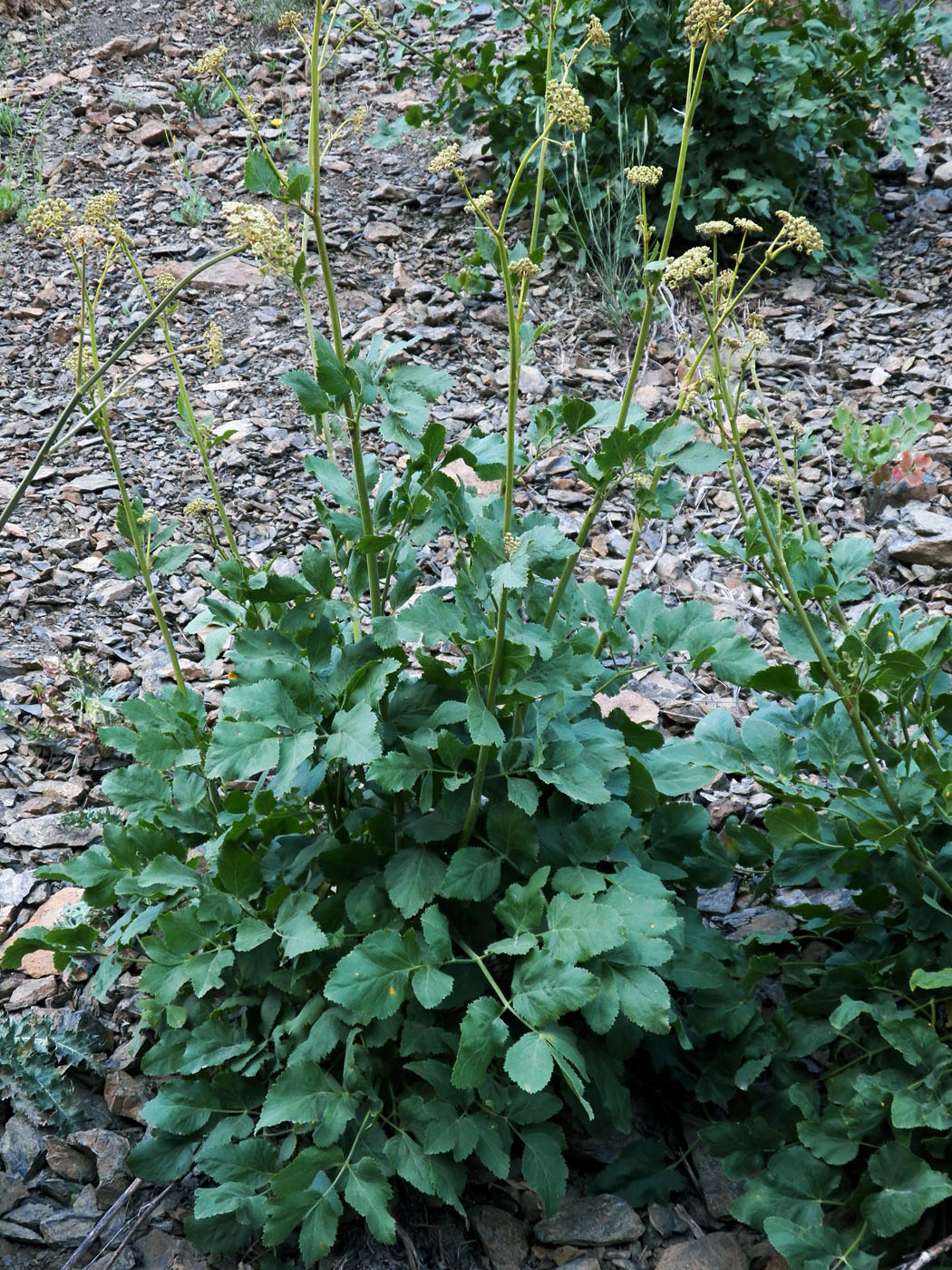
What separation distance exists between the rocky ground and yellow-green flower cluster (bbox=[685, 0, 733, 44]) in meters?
0.83

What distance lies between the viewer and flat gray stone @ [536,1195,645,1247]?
175 cm

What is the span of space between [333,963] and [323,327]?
2967 millimetres

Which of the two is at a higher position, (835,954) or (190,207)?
(190,207)

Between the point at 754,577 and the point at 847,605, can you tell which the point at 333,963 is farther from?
the point at 847,605

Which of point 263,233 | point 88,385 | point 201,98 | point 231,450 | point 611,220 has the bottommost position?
point 231,450

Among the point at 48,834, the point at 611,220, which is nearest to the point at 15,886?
the point at 48,834

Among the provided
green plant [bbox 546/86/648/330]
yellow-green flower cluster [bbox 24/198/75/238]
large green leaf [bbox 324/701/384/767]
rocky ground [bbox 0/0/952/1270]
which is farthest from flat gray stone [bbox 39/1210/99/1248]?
green plant [bbox 546/86/648/330]

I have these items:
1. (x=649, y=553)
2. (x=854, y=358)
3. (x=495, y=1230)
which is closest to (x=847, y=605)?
(x=649, y=553)

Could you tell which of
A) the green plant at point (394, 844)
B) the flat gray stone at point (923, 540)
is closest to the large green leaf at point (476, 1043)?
the green plant at point (394, 844)

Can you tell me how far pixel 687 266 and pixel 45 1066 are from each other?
1625 millimetres

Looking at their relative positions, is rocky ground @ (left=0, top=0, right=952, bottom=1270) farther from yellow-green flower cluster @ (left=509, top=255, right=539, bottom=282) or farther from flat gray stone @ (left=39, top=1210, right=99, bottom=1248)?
yellow-green flower cluster @ (left=509, top=255, right=539, bottom=282)

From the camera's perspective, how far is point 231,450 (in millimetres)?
3658

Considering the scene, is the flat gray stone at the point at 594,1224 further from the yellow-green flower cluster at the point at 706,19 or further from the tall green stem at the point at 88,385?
the yellow-green flower cluster at the point at 706,19

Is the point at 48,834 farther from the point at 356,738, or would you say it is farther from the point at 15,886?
the point at 356,738
